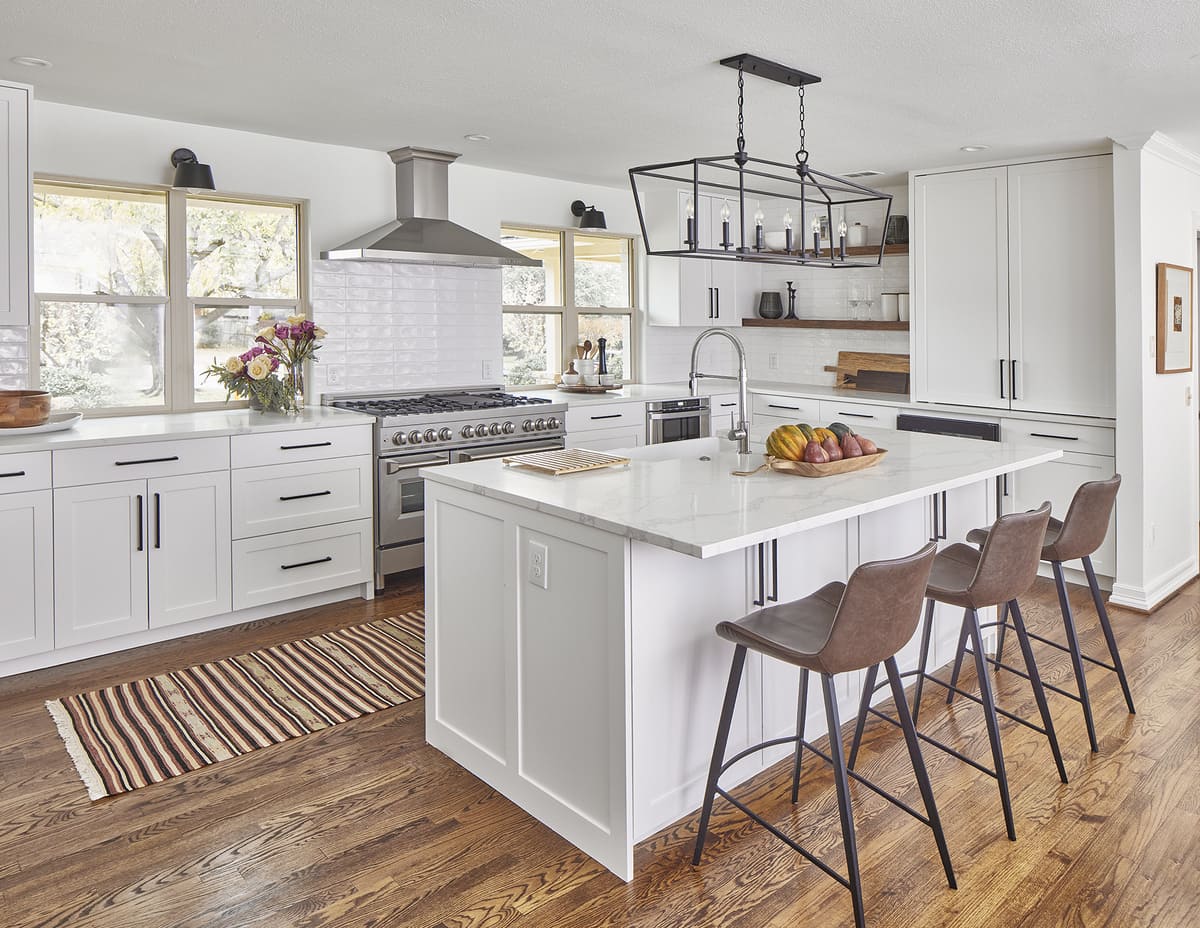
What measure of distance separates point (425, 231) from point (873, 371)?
3.31 m

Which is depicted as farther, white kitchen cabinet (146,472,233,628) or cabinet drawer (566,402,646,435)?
cabinet drawer (566,402,646,435)

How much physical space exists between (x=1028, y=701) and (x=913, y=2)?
8.22ft

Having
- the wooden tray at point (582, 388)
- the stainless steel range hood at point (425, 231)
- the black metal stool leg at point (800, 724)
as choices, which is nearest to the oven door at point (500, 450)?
the wooden tray at point (582, 388)

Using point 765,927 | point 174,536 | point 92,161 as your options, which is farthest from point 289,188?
point 765,927

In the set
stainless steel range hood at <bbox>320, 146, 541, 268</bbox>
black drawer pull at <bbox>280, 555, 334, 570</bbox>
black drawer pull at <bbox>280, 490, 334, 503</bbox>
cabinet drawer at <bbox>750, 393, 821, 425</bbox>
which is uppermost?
stainless steel range hood at <bbox>320, 146, 541, 268</bbox>

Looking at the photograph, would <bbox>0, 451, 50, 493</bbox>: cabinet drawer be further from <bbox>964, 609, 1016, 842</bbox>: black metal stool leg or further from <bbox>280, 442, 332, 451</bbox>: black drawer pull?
<bbox>964, 609, 1016, 842</bbox>: black metal stool leg

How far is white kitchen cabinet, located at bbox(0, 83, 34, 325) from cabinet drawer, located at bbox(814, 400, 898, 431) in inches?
175

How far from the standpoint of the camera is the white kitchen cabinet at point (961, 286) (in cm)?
512

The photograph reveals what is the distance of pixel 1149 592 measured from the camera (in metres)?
4.55

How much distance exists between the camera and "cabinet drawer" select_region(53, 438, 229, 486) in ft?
11.9

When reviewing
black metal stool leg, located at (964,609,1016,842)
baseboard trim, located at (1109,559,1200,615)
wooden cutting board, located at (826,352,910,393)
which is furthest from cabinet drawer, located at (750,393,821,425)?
black metal stool leg, located at (964,609,1016,842)

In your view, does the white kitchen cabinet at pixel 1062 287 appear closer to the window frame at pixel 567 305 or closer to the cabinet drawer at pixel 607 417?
the cabinet drawer at pixel 607 417

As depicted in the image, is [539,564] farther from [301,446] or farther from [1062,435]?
[1062,435]

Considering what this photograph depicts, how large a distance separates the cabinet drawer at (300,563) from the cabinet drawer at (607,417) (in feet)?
4.83
